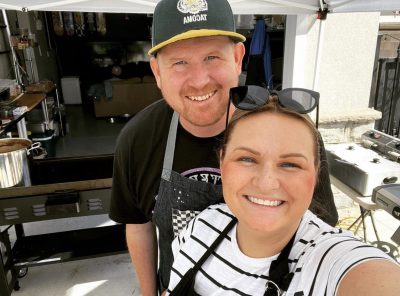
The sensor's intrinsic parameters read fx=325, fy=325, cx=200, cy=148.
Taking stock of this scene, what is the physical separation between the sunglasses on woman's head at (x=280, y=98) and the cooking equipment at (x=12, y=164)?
6.97 feet

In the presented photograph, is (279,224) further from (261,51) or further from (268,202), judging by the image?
(261,51)

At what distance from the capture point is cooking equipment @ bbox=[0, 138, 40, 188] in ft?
8.09

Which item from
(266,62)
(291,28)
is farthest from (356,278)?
(266,62)

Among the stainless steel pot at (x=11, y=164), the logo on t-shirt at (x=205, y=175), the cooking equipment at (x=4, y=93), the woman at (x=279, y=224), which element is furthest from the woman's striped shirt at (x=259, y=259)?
the cooking equipment at (x=4, y=93)

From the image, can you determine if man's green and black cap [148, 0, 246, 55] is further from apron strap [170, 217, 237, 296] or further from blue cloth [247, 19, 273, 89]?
blue cloth [247, 19, 273, 89]

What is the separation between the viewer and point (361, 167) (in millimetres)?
2516

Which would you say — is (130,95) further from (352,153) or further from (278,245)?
(278,245)

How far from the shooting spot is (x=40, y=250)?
2822 mm

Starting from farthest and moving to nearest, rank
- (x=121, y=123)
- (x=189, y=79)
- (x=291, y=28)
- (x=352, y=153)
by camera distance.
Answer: (x=121, y=123), (x=291, y=28), (x=352, y=153), (x=189, y=79)

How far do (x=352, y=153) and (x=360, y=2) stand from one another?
1.19 metres

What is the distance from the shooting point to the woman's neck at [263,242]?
3.11ft

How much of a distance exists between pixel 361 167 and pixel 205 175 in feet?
5.68

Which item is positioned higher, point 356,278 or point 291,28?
point 291,28

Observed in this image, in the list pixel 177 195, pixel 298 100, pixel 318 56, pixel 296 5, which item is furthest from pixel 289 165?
pixel 318 56
